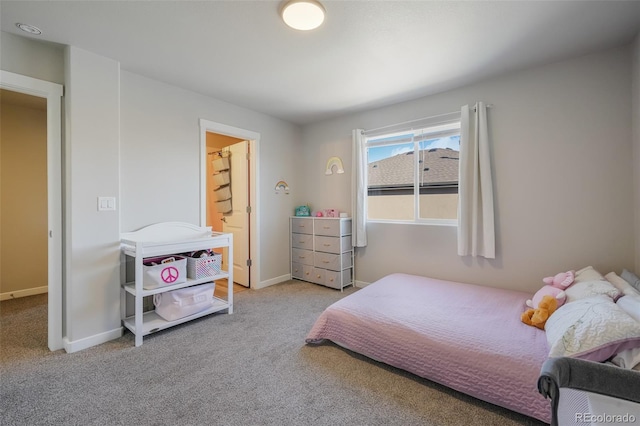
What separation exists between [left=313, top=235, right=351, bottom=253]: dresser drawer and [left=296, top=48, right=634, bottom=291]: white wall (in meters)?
1.03

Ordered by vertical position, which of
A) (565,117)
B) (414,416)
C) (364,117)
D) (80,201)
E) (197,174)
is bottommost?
(414,416)

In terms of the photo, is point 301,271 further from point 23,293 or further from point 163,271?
point 23,293

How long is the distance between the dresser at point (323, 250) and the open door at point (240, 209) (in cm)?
73

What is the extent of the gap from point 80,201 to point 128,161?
0.56 m

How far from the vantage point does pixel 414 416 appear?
147cm

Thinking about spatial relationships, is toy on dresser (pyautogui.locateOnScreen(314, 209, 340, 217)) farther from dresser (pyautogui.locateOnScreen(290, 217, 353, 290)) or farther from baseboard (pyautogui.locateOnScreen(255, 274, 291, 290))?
baseboard (pyautogui.locateOnScreen(255, 274, 291, 290))

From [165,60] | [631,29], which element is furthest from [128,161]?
[631,29]

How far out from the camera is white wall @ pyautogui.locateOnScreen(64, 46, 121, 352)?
214 centimetres

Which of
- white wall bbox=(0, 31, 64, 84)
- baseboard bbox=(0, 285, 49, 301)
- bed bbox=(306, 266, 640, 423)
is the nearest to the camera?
bed bbox=(306, 266, 640, 423)

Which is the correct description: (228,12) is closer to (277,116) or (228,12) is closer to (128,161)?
(128,161)

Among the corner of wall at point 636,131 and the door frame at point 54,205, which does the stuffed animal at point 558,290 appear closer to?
the corner of wall at point 636,131

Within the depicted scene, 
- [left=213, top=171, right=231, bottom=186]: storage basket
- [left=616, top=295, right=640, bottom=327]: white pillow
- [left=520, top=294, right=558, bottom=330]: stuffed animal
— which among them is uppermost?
[left=213, top=171, right=231, bottom=186]: storage basket

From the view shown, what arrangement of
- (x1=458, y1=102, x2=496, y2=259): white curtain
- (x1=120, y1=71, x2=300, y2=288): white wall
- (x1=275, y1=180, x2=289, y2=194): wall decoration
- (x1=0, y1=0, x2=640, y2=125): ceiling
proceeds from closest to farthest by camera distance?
(x1=0, y1=0, x2=640, y2=125): ceiling < (x1=120, y1=71, x2=300, y2=288): white wall < (x1=458, y1=102, x2=496, y2=259): white curtain < (x1=275, y1=180, x2=289, y2=194): wall decoration

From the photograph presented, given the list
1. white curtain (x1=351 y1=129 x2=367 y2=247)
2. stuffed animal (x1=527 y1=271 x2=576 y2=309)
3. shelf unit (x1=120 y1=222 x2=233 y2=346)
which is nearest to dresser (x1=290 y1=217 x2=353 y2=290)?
white curtain (x1=351 y1=129 x2=367 y2=247)
